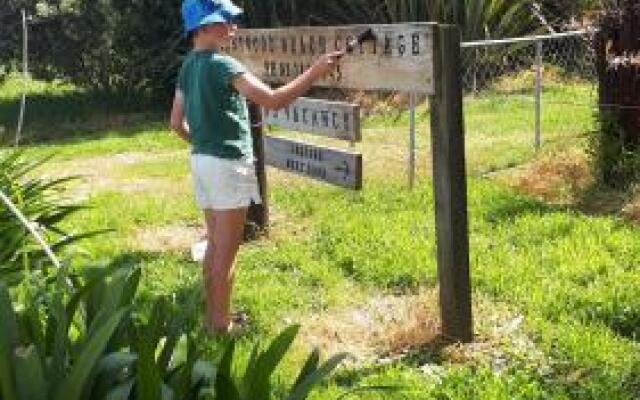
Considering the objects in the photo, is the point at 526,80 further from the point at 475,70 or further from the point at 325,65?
the point at 325,65

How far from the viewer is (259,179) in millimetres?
7336

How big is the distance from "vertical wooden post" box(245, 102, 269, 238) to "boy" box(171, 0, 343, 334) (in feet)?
6.19

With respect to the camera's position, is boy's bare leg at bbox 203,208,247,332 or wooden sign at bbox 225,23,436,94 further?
boy's bare leg at bbox 203,208,247,332

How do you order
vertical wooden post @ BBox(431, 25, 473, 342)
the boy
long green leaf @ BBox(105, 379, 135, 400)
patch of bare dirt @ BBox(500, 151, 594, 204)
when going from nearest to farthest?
long green leaf @ BBox(105, 379, 135, 400)
vertical wooden post @ BBox(431, 25, 473, 342)
the boy
patch of bare dirt @ BBox(500, 151, 594, 204)

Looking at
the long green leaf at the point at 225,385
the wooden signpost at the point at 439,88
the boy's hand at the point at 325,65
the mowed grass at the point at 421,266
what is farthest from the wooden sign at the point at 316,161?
the long green leaf at the point at 225,385

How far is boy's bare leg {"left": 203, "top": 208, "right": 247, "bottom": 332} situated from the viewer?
5078mm

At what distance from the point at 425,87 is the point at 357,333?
126cm

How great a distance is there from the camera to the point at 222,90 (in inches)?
192

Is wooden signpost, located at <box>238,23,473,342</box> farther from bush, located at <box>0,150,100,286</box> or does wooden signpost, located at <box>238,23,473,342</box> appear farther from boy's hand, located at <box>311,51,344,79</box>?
bush, located at <box>0,150,100,286</box>

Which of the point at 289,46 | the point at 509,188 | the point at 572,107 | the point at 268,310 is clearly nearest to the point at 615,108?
the point at 509,188

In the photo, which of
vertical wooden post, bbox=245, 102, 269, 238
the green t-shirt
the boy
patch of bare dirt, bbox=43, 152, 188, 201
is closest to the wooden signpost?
the boy

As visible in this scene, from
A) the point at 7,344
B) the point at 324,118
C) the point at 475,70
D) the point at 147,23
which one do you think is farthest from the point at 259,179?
the point at 147,23

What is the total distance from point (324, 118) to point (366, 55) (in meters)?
0.84

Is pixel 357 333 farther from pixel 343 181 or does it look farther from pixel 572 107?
pixel 572 107
